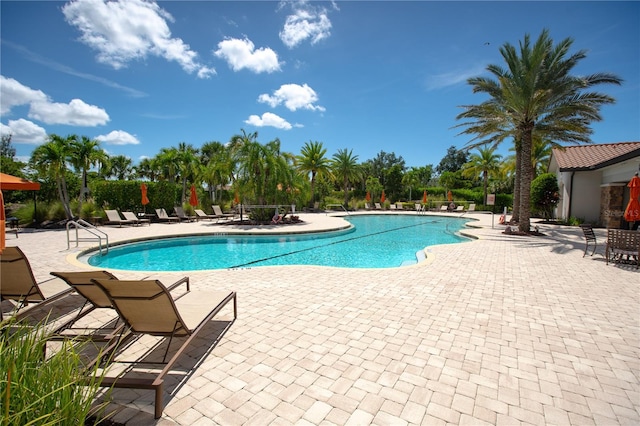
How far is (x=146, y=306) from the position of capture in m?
2.80

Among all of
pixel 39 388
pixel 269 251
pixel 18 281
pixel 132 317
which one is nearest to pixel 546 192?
pixel 269 251

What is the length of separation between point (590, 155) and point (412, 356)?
23.4 metres

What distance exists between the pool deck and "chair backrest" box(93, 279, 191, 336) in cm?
49

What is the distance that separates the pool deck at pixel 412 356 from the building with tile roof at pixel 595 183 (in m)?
12.5

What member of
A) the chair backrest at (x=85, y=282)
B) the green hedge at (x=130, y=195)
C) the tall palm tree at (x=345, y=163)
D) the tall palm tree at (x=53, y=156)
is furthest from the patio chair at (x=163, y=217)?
the tall palm tree at (x=345, y=163)

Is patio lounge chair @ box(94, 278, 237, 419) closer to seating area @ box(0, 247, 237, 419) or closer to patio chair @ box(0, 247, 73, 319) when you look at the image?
seating area @ box(0, 247, 237, 419)

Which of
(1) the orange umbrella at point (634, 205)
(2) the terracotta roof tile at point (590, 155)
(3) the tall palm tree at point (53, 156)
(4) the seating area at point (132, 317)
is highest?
(2) the terracotta roof tile at point (590, 155)

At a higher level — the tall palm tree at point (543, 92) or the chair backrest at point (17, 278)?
the tall palm tree at point (543, 92)

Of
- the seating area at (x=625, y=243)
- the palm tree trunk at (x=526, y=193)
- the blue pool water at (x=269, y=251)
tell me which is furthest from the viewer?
the palm tree trunk at (x=526, y=193)

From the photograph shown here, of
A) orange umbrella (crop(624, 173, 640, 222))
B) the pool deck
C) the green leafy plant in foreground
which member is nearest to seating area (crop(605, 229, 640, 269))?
orange umbrella (crop(624, 173, 640, 222))

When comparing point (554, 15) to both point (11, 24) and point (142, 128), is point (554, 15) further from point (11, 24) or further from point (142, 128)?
point (142, 128)

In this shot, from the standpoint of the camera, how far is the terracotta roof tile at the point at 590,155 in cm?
1748

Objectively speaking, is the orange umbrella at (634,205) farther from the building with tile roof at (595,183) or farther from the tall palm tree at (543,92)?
the building with tile roof at (595,183)

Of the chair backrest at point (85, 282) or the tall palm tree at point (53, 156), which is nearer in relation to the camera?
the chair backrest at point (85, 282)
